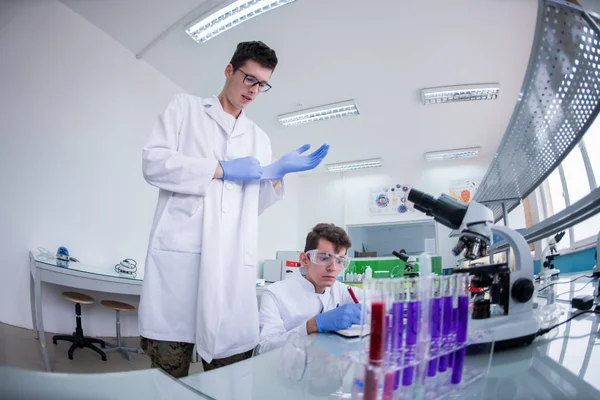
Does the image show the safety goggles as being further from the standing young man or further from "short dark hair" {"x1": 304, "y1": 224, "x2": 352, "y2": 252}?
the standing young man

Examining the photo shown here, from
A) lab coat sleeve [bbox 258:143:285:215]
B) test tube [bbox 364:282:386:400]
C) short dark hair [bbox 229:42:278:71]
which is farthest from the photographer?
lab coat sleeve [bbox 258:143:285:215]

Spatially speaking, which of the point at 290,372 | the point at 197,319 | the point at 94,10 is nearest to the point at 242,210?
the point at 197,319

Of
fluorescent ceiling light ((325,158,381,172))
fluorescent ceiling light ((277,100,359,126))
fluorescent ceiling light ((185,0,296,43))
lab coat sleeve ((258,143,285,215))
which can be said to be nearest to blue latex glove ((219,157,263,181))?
lab coat sleeve ((258,143,285,215))

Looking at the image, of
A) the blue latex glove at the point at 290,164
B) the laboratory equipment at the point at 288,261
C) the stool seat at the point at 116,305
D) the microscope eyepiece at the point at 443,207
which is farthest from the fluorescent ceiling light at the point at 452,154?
the microscope eyepiece at the point at 443,207

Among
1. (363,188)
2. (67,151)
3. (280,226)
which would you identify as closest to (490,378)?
(67,151)

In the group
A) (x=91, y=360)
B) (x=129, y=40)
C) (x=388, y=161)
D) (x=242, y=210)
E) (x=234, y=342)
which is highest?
(x=129, y=40)

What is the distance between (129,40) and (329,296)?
3857 millimetres

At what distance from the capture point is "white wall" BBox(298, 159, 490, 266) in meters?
6.40

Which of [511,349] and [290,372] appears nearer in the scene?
[290,372]

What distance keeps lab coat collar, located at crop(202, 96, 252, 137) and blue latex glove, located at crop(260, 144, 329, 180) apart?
7.3 inches

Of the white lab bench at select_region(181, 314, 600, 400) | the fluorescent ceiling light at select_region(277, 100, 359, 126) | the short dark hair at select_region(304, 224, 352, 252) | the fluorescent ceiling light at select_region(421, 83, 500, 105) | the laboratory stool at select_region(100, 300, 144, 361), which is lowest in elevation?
the laboratory stool at select_region(100, 300, 144, 361)

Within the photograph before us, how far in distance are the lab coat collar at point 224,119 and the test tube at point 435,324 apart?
945 millimetres

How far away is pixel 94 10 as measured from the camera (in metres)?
3.27

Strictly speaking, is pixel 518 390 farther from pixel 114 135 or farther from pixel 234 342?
pixel 114 135
